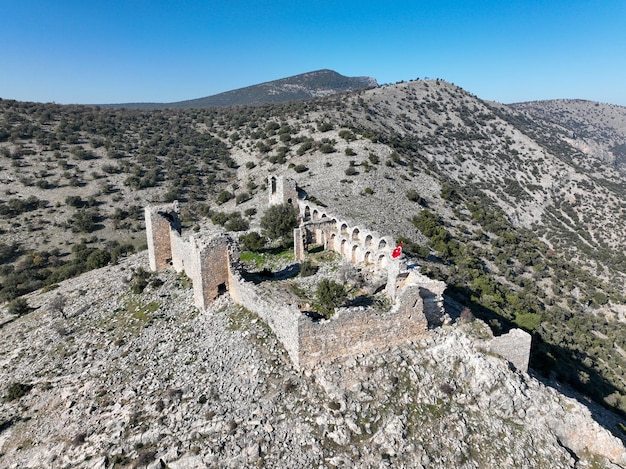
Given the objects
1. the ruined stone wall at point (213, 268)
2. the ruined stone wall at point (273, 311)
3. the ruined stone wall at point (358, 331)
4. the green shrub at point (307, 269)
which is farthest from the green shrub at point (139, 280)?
the ruined stone wall at point (358, 331)

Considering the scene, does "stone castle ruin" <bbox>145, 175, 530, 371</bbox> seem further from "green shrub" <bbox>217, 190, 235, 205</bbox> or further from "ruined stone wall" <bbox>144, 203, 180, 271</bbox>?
"green shrub" <bbox>217, 190, 235, 205</bbox>

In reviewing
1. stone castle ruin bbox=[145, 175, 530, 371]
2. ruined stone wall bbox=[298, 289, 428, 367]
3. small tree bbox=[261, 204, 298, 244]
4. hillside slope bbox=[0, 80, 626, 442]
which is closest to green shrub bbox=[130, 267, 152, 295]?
stone castle ruin bbox=[145, 175, 530, 371]

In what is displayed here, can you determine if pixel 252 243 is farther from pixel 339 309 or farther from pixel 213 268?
pixel 339 309

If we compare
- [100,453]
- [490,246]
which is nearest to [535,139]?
[490,246]

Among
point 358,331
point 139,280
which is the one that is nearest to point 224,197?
point 139,280

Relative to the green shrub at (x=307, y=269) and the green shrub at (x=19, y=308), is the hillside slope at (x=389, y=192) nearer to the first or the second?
the green shrub at (x=19, y=308)
